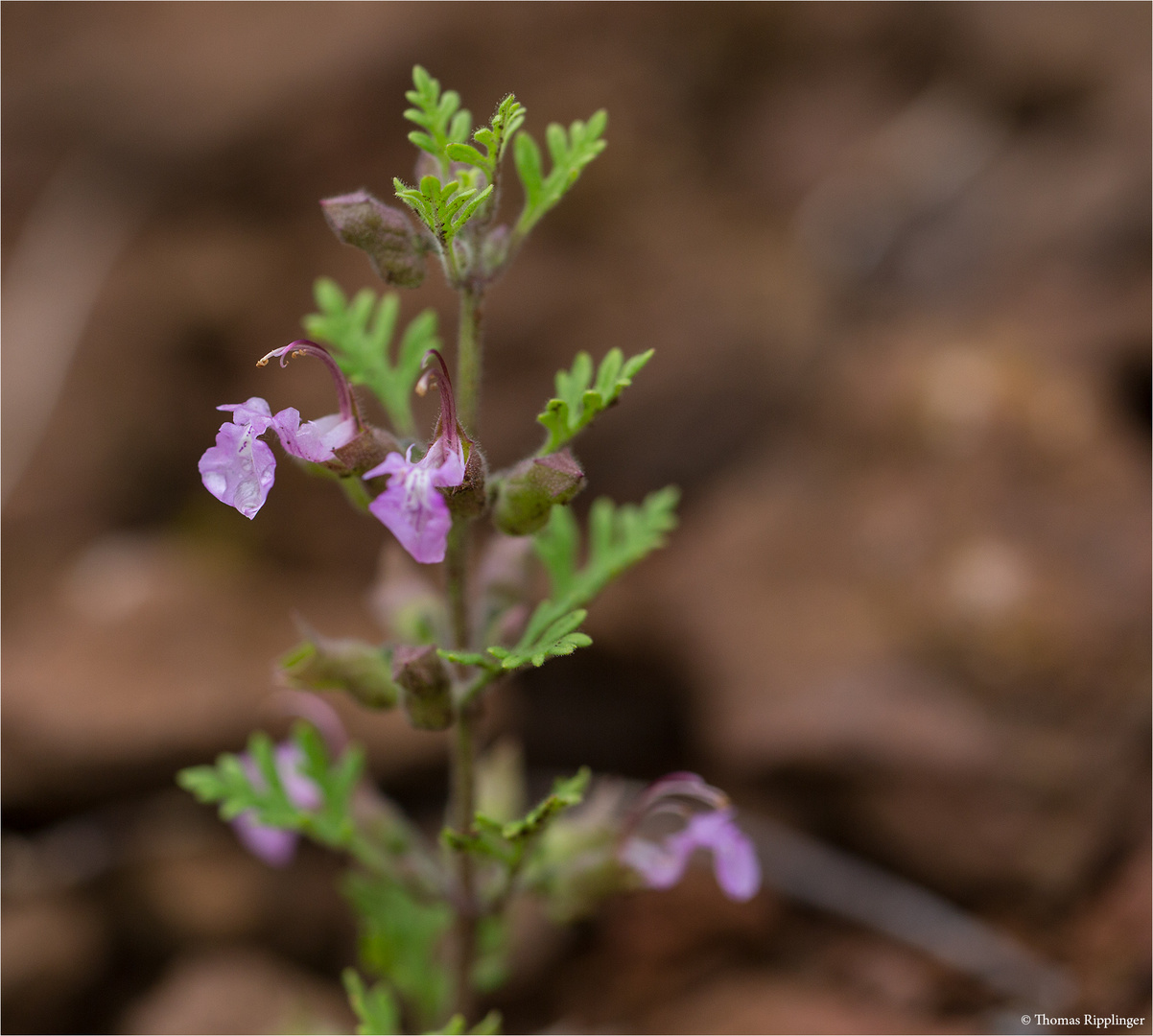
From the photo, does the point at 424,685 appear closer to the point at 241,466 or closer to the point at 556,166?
the point at 241,466

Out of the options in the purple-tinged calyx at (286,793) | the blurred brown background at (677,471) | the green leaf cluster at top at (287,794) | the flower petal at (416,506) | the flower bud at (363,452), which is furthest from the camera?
the blurred brown background at (677,471)

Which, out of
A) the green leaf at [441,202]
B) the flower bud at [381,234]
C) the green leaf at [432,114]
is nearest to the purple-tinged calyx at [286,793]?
the flower bud at [381,234]

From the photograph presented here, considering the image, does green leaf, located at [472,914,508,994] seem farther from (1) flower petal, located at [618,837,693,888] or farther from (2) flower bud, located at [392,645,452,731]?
(2) flower bud, located at [392,645,452,731]

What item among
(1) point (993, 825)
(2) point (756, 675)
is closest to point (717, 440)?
(2) point (756, 675)

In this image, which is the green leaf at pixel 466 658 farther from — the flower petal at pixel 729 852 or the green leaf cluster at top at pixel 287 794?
the flower petal at pixel 729 852

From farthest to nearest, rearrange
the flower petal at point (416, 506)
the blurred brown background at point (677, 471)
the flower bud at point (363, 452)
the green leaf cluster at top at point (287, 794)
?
the blurred brown background at point (677, 471)
the green leaf cluster at top at point (287, 794)
the flower bud at point (363, 452)
the flower petal at point (416, 506)

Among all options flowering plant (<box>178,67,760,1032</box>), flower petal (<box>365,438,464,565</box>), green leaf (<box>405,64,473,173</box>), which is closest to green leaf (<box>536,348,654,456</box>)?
flowering plant (<box>178,67,760,1032</box>)
